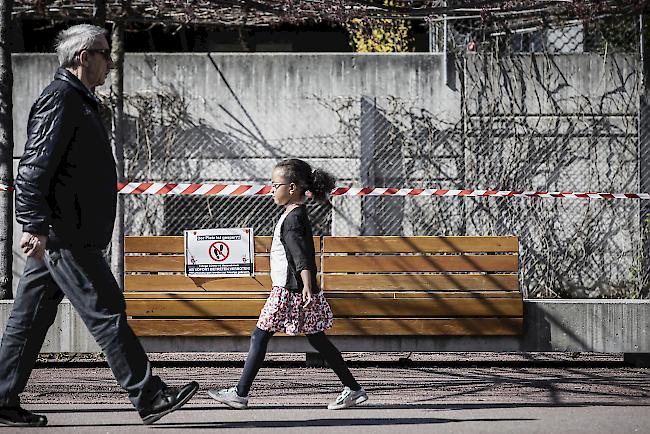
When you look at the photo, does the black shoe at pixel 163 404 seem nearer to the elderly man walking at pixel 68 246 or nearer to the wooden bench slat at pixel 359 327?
the elderly man walking at pixel 68 246

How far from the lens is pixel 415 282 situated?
9.15 meters

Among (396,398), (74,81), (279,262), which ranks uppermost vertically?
(74,81)

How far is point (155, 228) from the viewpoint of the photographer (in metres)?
13.9

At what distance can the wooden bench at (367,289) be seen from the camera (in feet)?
29.8

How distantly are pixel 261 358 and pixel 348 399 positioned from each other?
1.81 ft

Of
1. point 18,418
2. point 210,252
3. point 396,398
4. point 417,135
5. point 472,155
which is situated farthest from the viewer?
point 417,135

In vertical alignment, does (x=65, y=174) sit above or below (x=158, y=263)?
above

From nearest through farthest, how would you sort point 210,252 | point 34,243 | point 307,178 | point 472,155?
point 34,243 < point 307,178 < point 210,252 < point 472,155

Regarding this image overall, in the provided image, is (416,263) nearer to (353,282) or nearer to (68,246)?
(353,282)

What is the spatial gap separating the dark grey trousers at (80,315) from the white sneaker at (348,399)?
4.21 feet

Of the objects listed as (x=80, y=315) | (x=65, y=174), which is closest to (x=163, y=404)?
(x=80, y=315)

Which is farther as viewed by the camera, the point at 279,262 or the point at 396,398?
the point at 396,398

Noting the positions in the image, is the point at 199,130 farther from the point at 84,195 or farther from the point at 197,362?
the point at 84,195

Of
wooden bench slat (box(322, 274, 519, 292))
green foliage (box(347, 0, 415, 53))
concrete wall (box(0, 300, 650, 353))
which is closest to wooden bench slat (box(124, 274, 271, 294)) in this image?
concrete wall (box(0, 300, 650, 353))
